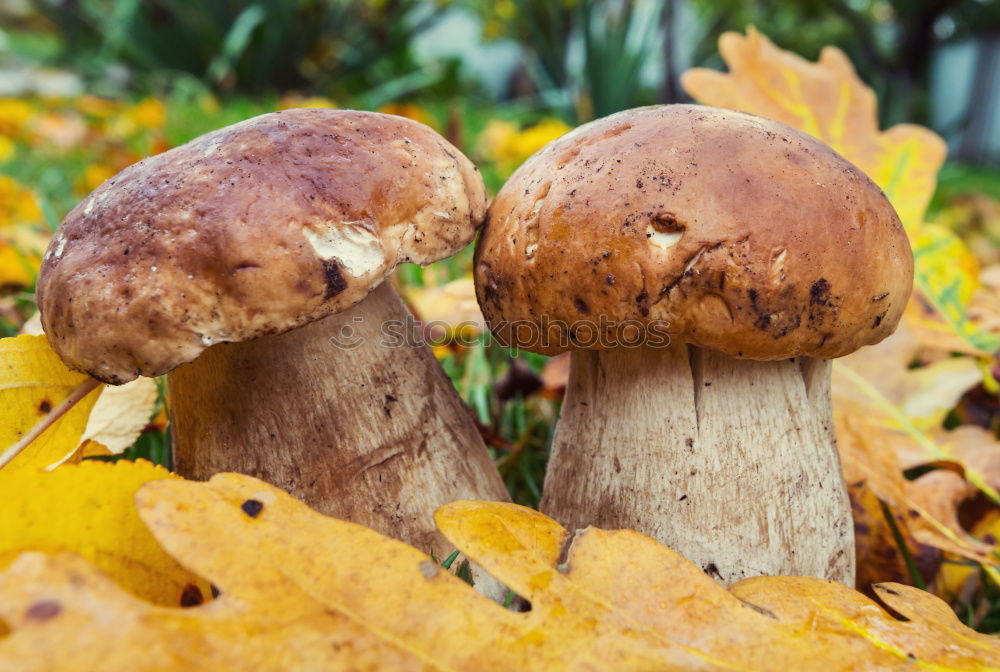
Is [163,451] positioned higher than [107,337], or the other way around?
[107,337]

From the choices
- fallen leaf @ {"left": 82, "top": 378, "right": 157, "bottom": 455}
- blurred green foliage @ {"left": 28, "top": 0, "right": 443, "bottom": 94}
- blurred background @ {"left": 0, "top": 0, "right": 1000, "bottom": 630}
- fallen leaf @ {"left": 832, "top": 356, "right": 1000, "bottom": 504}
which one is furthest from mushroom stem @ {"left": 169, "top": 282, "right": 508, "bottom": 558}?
blurred green foliage @ {"left": 28, "top": 0, "right": 443, "bottom": 94}

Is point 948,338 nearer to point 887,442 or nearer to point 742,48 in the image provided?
point 887,442

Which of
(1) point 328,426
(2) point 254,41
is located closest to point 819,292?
(1) point 328,426

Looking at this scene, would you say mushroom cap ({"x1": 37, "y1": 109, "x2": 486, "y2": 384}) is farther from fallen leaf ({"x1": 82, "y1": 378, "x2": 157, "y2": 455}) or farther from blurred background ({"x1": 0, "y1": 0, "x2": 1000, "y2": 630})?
blurred background ({"x1": 0, "y1": 0, "x2": 1000, "y2": 630})

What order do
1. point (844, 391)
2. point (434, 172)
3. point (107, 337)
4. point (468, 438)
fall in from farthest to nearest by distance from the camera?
point (844, 391)
point (468, 438)
point (434, 172)
point (107, 337)

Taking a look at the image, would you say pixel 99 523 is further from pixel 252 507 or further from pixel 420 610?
pixel 420 610

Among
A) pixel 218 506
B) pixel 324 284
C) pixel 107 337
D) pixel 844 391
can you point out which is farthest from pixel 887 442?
pixel 107 337

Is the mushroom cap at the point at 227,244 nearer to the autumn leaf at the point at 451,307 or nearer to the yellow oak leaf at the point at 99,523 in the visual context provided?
the yellow oak leaf at the point at 99,523
